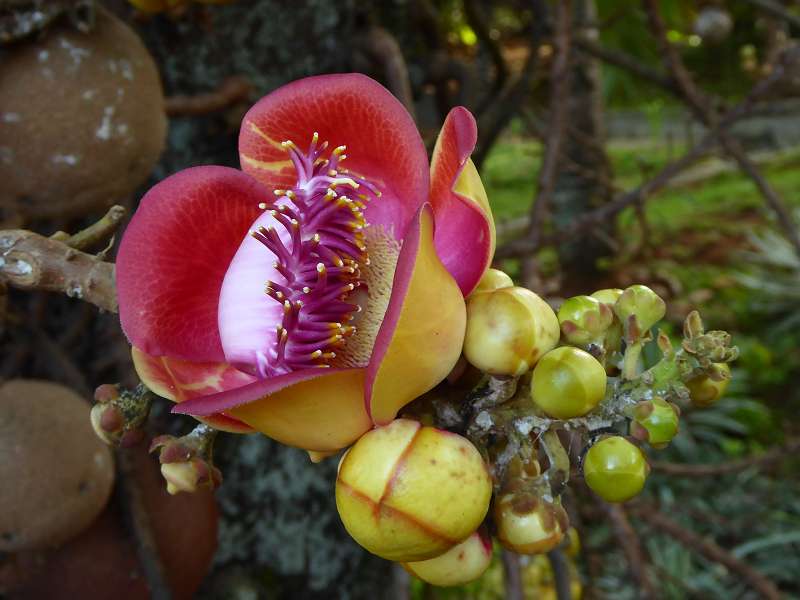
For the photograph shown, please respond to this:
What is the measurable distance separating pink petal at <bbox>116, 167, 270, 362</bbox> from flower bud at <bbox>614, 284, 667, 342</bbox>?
0.75ft

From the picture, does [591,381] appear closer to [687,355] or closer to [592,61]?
[687,355]

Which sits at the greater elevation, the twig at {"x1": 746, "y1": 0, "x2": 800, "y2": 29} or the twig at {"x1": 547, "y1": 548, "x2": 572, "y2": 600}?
the twig at {"x1": 746, "y1": 0, "x2": 800, "y2": 29}

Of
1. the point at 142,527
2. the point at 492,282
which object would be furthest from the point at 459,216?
the point at 142,527

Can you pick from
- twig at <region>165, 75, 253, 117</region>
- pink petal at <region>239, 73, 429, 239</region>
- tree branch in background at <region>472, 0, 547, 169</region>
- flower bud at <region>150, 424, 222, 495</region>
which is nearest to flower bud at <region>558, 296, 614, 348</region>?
pink petal at <region>239, 73, 429, 239</region>

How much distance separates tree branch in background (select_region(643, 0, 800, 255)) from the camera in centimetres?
124

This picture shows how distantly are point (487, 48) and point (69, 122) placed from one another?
3.26 feet

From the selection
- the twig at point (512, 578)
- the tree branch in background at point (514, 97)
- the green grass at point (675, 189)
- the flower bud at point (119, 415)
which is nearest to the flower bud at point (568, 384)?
the flower bud at point (119, 415)

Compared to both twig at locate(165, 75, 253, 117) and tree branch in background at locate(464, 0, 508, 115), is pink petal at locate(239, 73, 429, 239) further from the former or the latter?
tree branch in background at locate(464, 0, 508, 115)

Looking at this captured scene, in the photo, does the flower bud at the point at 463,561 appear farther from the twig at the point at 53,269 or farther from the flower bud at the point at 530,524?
the twig at the point at 53,269

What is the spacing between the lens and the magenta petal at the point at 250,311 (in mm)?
436

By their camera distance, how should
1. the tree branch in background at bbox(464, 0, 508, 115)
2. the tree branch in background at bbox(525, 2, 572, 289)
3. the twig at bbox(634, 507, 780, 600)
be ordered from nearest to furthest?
the twig at bbox(634, 507, 780, 600), the tree branch in background at bbox(525, 2, 572, 289), the tree branch in background at bbox(464, 0, 508, 115)

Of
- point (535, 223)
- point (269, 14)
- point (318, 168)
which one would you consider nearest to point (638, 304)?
point (318, 168)

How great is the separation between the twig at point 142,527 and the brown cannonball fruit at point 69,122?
30cm

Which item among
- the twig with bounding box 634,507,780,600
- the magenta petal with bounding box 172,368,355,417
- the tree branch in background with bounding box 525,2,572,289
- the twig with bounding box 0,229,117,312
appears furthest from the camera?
the tree branch in background with bounding box 525,2,572,289
